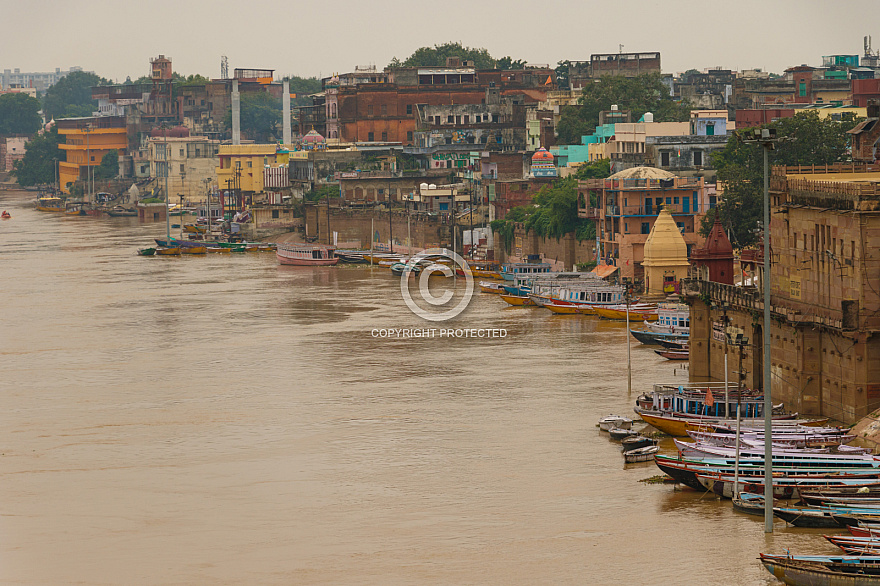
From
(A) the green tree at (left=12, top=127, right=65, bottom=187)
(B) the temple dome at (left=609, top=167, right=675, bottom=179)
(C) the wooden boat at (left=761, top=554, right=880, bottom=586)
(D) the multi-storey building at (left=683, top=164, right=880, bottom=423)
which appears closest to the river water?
(C) the wooden boat at (left=761, top=554, right=880, bottom=586)

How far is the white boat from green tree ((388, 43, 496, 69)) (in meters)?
127

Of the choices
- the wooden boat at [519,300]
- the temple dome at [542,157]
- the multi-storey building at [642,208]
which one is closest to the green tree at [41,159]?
the temple dome at [542,157]

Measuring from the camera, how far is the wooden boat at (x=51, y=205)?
507ft

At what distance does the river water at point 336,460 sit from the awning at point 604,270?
595 centimetres

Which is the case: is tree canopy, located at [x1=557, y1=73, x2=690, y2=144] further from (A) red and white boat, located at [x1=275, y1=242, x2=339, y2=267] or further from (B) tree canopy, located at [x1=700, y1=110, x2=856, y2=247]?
(B) tree canopy, located at [x1=700, y1=110, x2=856, y2=247]

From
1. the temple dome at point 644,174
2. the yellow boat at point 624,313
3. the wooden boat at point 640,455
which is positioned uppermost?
the temple dome at point 644,174

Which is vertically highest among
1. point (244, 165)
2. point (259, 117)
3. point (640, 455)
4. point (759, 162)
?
point (259, 117)

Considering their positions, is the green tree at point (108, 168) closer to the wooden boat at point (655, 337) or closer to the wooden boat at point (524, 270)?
the wooden boat at point (524, 270)

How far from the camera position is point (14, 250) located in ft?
344

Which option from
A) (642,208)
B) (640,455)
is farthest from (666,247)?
(640,455)

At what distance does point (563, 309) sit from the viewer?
207ft

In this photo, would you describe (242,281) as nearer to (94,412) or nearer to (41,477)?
(94,412)

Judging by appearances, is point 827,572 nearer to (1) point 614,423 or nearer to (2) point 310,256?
(1) point 614,423

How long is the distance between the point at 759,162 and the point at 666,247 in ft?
21.6
